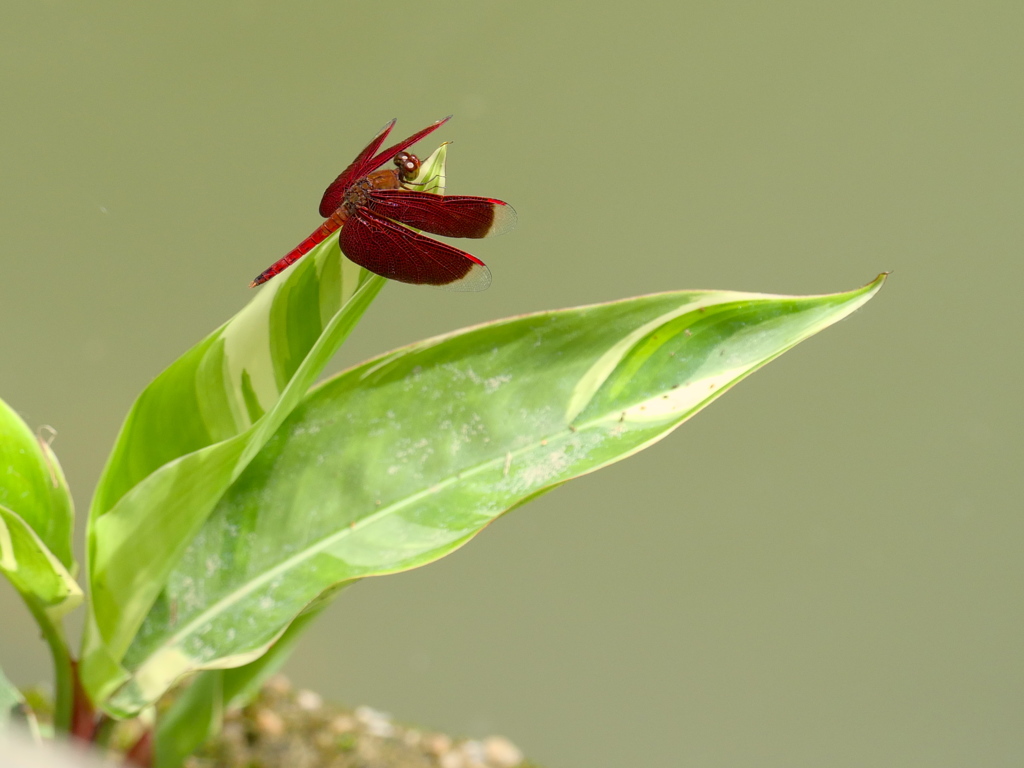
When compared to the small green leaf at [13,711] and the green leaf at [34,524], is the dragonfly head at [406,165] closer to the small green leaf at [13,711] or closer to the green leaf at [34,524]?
the green leaf at [34,524]

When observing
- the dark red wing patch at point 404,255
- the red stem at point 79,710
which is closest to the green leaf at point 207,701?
the red stem at point 79,710

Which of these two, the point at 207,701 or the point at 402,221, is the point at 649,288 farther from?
the point at 207,701

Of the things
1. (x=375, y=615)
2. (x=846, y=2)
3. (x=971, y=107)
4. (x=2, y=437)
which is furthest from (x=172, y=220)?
(x=971, y=107)

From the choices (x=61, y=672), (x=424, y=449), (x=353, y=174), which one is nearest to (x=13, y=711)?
(x=61, y=672)

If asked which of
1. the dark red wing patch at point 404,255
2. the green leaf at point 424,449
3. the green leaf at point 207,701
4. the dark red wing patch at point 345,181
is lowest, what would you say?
the green leaf at point 207,701

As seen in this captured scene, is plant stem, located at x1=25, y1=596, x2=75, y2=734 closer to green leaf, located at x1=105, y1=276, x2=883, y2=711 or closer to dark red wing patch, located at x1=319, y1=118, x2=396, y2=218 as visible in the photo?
green leaf, located at x1=105, y1=276, x2=883, y2=711

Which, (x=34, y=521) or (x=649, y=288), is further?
(x=649, y=288)
